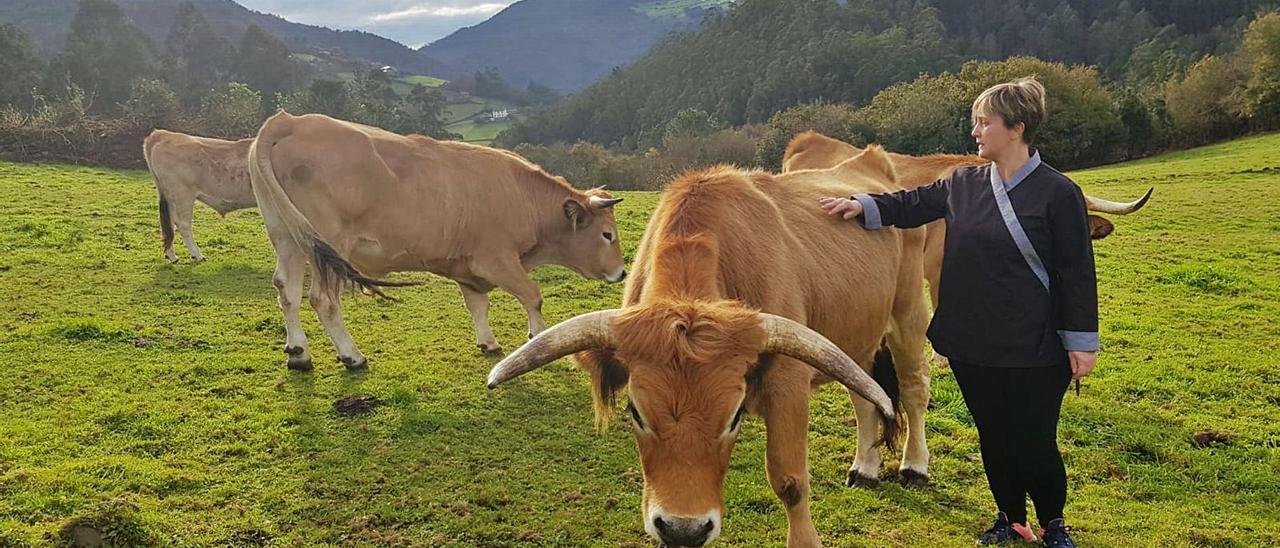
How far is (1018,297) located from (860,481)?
222 cm

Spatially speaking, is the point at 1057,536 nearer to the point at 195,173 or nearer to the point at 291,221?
the point at 291,221

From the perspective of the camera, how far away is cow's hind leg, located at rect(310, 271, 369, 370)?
25.8ft

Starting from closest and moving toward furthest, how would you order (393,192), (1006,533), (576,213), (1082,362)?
(1082,362) → (1006,533) → (393,192) → (576,213)

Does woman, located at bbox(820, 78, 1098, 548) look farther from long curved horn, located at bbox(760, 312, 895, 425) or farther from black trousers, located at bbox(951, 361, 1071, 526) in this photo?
long curved horn, located at bbox(760, 312, 895, 425)

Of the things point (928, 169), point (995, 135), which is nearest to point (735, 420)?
point (995, 135)

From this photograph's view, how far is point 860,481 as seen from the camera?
552 centimetres

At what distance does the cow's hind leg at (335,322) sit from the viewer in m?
7.87

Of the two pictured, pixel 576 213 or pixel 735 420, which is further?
pixel 576 213

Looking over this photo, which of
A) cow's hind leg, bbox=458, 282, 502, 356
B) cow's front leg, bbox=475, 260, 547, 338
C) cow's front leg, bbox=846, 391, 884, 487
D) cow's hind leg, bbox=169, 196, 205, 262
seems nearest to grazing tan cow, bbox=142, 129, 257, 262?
cow's hind leg, bbox=169, 196, 205, 262

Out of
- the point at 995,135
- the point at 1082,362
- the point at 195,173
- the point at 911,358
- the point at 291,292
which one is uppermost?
the point at 995,135

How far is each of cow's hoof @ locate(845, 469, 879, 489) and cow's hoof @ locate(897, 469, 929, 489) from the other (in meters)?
0.20

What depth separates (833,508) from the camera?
5.10m

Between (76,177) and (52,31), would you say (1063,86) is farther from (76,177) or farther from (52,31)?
(52,31)

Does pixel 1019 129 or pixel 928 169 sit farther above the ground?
pixel 1019 129
